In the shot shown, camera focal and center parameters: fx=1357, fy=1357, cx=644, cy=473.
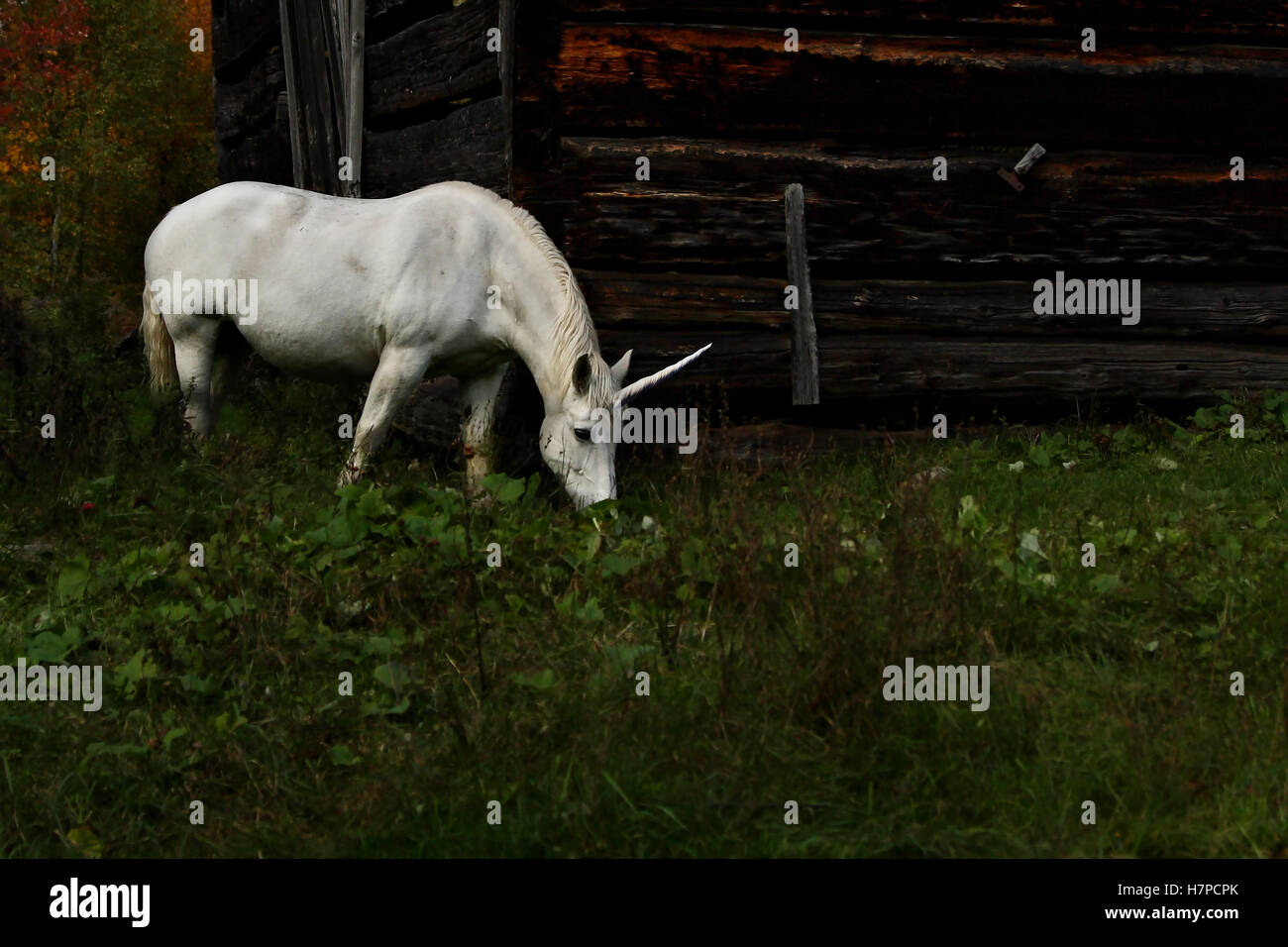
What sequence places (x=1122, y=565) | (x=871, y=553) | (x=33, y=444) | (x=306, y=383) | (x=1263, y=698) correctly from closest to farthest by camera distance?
(x=1263, y=698) < (x=871, y=553) < (x=1122, y=565) < (x=33, y=444) < (x=306, y=383)

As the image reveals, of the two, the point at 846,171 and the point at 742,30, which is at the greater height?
the point at 742,30

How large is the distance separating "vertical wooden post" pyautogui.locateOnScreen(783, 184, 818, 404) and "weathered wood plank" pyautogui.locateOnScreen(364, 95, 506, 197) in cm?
157

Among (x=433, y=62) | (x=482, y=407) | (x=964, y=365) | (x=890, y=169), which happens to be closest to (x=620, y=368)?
(x=482, y=407)

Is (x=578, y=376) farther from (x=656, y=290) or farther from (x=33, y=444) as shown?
(x=33, y=444)

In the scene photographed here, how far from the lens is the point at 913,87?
7.53m

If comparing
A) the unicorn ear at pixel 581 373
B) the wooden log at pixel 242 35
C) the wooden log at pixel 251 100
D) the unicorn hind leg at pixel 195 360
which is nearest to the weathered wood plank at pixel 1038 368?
the unicorn ear at pixel 581 373

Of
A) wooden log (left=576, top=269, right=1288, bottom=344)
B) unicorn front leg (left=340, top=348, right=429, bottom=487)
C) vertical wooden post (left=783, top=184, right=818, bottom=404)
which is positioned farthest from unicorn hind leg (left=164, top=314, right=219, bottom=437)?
vertical wooden post (left=783, top=184, right=818, bottom=404)

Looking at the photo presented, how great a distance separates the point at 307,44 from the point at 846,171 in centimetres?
443

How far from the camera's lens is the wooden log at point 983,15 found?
7.12m

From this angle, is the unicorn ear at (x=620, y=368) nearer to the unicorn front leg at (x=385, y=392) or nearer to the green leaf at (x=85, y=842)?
the unicorn front leg at (x=385, y=392)

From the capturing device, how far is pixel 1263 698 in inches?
142

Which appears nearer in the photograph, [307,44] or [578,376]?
[578,376]

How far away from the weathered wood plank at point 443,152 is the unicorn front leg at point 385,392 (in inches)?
48.8

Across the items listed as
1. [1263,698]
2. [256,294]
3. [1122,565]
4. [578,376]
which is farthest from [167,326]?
[1263,698]
